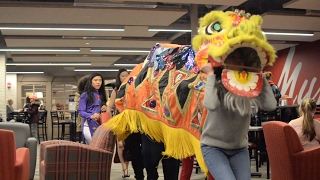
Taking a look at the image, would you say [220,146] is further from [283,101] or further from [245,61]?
[283,101]

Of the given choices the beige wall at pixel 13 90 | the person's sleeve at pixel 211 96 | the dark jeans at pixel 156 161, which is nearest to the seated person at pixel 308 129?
the dark jeans at pixel 156 161

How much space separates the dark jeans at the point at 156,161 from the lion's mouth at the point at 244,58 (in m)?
1.02

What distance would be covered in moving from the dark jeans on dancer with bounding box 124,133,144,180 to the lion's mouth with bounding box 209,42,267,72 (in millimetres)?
1847

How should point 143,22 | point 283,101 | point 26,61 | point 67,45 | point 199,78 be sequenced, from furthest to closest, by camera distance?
1. point 26,61
2. point 67,45
3. point 143,22
4. point 283,101
5. point 199,78

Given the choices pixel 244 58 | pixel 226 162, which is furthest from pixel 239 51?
pixel 226 162

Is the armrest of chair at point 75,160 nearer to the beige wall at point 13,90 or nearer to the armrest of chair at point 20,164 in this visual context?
the armrest of chair at point 20,164

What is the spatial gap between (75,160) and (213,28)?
6.16ft

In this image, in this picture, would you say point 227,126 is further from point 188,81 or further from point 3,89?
point 3,89

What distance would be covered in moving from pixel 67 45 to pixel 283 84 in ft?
22.3

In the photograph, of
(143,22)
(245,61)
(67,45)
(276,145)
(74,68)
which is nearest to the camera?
(245,61)

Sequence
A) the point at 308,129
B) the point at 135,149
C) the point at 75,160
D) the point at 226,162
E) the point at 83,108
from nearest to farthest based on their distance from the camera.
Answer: the point at 226,162 < the point at 75,160 < the point at 135,149 < the point at 308,129 < the point at 83,108

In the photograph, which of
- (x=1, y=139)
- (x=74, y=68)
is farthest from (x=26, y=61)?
(x=1, y=139)

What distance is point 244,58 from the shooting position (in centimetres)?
223

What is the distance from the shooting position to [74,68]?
18.0 m
